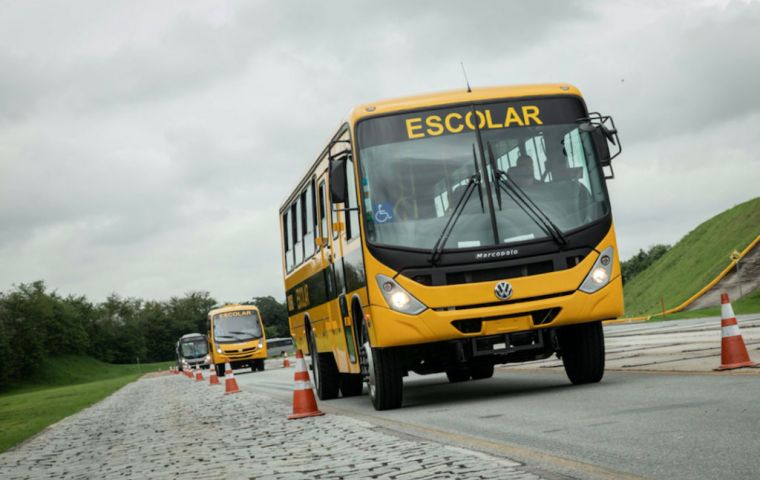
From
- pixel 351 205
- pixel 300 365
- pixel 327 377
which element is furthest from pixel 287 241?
pixel 351 205

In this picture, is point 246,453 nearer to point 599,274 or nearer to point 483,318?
point 483,318

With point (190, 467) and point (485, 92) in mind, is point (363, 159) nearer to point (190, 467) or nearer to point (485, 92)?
point (485, 92)

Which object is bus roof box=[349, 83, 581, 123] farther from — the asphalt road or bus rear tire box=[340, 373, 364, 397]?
bus rear tire box=[340, 373, 364, 397]

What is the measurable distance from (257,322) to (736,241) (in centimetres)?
2608

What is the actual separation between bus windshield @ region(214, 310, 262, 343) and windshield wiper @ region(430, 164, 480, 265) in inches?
1411

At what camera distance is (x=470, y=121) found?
37.7 feet

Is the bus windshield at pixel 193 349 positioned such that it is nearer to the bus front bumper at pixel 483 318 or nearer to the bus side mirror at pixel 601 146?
the bus front bumper at pixel 483 318

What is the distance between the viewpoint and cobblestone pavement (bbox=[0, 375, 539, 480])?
21.6ft

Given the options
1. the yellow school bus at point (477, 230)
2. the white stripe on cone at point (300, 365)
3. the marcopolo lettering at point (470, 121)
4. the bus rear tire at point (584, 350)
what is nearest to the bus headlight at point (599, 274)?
the yellow school bus at point (477, 230)

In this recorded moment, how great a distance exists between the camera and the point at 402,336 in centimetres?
1072

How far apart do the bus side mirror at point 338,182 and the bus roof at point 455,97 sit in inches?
22.3

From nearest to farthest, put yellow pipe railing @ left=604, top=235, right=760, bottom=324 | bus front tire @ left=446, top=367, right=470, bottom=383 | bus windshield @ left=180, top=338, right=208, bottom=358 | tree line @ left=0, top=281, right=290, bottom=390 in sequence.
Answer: bus front tire @ left=446, top=367, right=470, bottom=383 < yellow pipe railing @ left=604, top=235, right=760, bottom=324 < bus windshield @ left=180, top=338, right=208, bottom=358 < tree line @ left=0, top=281, right=290, bottom=390

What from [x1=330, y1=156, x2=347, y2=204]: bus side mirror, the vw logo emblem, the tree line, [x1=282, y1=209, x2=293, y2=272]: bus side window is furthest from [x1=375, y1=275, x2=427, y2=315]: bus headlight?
the tree line

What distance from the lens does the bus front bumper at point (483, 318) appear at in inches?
421
